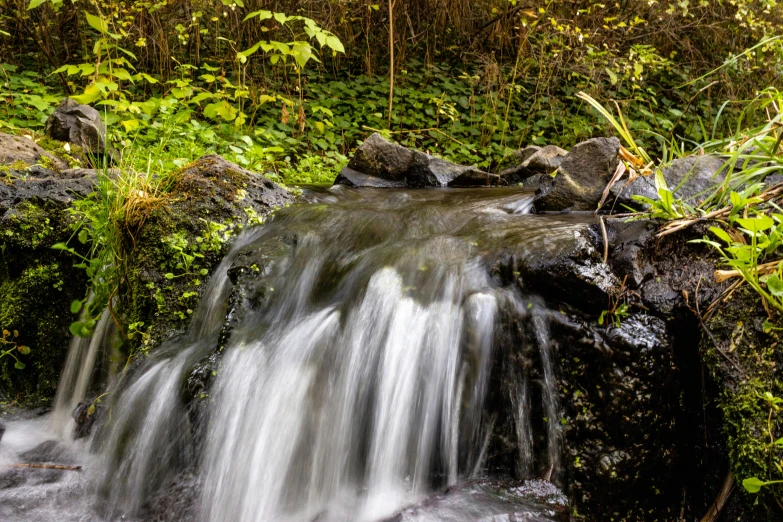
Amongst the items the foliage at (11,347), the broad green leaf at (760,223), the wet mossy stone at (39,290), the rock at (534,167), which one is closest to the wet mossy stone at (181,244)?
the wet mossy stone at (39,290)

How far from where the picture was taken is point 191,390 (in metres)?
2.69

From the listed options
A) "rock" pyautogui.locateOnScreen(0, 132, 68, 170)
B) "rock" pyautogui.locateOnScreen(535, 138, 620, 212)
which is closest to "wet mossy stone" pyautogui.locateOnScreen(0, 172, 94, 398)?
"rock" pyautogui.locateOnScreen(0, 132, 68, 170)

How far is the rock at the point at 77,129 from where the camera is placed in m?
4.77

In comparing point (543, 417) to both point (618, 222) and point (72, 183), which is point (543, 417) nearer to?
point (618, 222)

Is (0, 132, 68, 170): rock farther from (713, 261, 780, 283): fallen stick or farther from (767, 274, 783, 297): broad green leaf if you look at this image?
(767, 274, 783, 297): broad green leaf

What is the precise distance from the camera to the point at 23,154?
3.99m

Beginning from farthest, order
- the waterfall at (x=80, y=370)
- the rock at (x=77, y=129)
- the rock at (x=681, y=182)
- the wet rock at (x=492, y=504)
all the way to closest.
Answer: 1. the rock at (x=77, y=129)
2. the waterfall at (x=80, y=370)
3. the rock at (x=681, y=182)
4. the wet rock at (x=492, y=504)

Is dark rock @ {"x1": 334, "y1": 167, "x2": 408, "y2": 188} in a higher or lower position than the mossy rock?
higher

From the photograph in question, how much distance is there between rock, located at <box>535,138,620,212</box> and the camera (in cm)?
360

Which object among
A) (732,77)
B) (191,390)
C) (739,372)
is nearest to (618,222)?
(739,372)

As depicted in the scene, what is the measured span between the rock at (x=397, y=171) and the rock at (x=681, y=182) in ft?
7.22

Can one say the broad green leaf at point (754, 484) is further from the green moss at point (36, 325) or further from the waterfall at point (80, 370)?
the green moss at point (36, 325)

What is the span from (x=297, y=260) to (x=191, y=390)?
2.98ft

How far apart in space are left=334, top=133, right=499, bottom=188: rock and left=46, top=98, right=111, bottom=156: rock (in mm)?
2034
